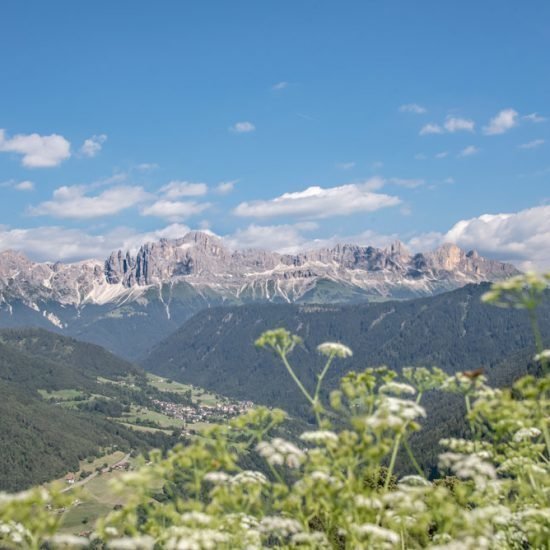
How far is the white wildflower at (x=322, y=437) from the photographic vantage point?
9.74 meters

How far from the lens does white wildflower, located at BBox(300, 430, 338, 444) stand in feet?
32.0

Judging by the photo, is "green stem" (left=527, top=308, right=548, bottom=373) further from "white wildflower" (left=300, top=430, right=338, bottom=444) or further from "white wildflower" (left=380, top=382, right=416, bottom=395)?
"white wildflower" (left=300, top=430, right=338, bottom=444)

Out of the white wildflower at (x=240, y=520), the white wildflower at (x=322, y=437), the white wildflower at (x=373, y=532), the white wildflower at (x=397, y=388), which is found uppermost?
the white wildflower at (x=397, y=388)

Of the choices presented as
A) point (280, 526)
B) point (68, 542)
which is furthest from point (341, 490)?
point (68, 542)

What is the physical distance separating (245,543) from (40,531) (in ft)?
11.2

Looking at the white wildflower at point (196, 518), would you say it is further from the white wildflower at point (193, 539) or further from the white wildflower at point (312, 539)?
the white wildflower at point (312, 539)

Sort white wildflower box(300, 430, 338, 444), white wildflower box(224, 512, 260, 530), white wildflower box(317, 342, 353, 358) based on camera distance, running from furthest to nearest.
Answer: white wildflower box(317, 342, 353, 358), white wildflower box(224, 512, 260, 530), white wildflower box(300, 430, 338, 444)

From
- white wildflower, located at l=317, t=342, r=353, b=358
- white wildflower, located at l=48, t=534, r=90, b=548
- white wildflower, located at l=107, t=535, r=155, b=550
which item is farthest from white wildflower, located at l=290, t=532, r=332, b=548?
white wildflower, located at l=317, t=342, r=353, b=358

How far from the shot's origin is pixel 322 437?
32.5 feet

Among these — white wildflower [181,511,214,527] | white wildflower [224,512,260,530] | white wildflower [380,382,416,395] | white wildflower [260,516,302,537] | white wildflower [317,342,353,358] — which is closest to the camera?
white wildflower [181,511,214,527]

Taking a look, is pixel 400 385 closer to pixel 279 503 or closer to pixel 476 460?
pixel 476 460

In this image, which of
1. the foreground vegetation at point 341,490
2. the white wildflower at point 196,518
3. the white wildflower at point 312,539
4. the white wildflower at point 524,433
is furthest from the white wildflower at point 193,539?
the white wildflower at point 524,433

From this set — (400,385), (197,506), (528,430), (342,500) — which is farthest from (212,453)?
(528,430)

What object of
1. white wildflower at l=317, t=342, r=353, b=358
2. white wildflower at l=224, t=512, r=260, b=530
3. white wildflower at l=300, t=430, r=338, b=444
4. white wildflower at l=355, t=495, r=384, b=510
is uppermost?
white wildflower at l=317, t=342, r=353, b=358
